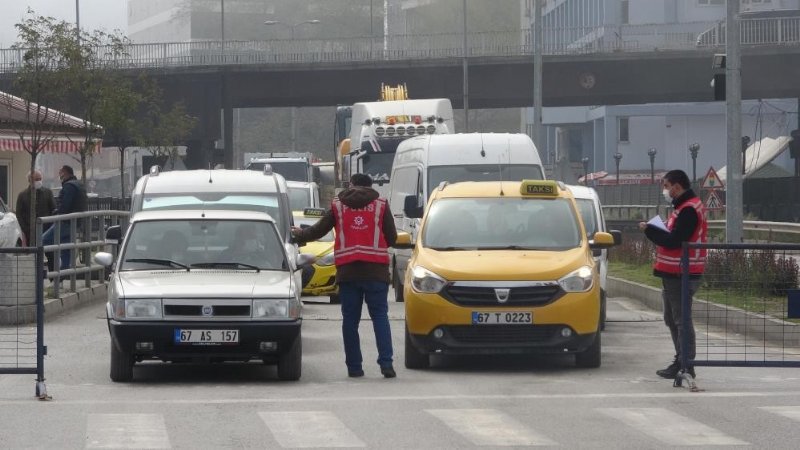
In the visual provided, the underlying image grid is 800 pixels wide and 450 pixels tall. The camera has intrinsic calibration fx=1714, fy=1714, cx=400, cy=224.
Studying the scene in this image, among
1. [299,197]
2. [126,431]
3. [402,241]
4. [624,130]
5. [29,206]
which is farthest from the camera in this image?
[624,130]

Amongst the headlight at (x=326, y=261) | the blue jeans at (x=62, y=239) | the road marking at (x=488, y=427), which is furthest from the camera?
the headlight at (x=326, y=261)

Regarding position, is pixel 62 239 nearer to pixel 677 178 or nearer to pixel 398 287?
pixel 398 287

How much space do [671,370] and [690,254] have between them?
1.05 metres

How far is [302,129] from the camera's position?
15338cm

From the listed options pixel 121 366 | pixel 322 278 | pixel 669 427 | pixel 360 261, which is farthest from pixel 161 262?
pixel 322 278

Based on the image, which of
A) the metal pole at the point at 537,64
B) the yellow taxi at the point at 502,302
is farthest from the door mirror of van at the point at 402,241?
the metal pole at the point at 537,64

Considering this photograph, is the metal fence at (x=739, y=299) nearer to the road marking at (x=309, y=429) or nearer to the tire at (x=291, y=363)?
the tire at (x=291, y=363)

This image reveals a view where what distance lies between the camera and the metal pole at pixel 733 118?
26359 mm

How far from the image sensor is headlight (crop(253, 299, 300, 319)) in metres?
13.6

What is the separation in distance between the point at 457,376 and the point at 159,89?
40.8 metres

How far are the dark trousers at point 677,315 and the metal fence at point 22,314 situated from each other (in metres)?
5.06

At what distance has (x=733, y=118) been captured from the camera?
26656 millimetres

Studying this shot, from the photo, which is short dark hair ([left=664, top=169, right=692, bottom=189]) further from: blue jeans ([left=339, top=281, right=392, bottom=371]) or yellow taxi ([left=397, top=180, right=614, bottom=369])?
blue jeans ([left=339, top=281, right=392, bottom=371])

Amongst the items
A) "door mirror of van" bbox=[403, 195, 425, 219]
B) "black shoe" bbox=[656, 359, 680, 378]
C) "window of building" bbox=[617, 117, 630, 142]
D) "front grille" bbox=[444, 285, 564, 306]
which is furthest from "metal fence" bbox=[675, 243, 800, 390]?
"window of building" bbox=[617, 117, 630, 142]
